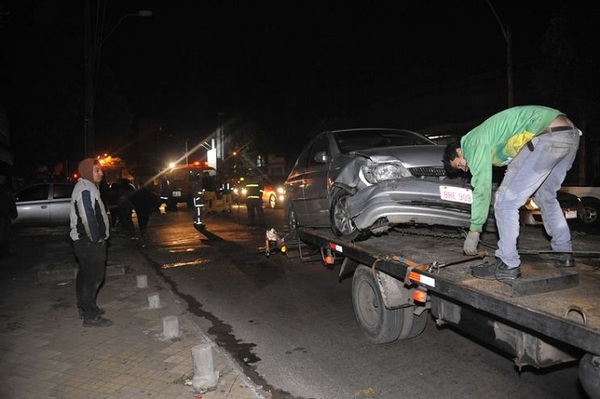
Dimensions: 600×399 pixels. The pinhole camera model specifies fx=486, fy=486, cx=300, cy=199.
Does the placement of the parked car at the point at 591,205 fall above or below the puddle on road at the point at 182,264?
above

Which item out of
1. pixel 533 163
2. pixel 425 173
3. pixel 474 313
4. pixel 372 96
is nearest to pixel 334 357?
pixel 474 313

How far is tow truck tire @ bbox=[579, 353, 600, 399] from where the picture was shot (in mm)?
2574

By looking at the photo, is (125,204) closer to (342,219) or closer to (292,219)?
(292,219)

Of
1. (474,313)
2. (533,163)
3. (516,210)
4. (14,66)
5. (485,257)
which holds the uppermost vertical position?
(14,66)

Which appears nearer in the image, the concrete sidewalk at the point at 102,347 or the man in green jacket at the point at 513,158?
the man in green jacket at the point at 513,158

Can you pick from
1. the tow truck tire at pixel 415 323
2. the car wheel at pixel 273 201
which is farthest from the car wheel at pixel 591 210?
the car wheel at pixel 273 201

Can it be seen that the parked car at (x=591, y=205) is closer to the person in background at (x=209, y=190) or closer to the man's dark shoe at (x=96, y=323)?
the man's dark shoe at (x=96, y=323)

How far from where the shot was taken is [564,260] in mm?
4031

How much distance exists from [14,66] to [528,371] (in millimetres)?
18138

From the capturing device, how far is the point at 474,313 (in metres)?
3.51

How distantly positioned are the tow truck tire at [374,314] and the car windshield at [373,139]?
6.68ft

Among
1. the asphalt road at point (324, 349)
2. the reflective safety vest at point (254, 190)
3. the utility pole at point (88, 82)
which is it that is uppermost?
the utility pole at point (88, 82)

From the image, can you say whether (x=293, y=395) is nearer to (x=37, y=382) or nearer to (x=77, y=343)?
(x=37, y=382)

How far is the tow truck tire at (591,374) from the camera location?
8.45 feet
